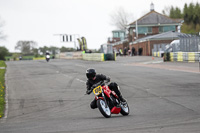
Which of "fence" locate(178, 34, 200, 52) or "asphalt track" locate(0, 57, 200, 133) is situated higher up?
"fence" locate(178, 34, 200, 52)

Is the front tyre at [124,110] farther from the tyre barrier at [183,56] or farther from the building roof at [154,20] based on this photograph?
the building roof at [154,20]

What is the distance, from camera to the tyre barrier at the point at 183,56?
3253 cm

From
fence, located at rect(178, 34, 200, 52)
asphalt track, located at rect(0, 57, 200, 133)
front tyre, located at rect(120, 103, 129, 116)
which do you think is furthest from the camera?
fence, located at rect(178, 34, 200, 52)

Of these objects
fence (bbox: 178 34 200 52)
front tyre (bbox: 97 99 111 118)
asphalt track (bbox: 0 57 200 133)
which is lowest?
asphalt track (bbox: 0 57 200 133)

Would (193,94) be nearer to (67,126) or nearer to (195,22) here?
(67,126)

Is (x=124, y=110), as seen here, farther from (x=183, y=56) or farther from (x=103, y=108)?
(x=183, y=56)

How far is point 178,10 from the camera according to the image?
99.8 metres

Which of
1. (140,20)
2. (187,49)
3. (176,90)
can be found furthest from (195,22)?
(176,90)

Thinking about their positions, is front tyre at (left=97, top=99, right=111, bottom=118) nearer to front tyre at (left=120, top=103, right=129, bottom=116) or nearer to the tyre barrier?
front tyre at (left=120, top=103, right=129, bottom=116)

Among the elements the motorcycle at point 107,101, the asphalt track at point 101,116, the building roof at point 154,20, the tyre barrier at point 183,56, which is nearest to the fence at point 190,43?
the tyre barrier at point 183,56

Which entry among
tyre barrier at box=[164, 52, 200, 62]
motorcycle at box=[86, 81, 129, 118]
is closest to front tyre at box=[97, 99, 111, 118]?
motorcycle at box=[86, 81, 129, 118]

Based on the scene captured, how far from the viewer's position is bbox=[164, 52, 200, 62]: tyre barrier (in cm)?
3253

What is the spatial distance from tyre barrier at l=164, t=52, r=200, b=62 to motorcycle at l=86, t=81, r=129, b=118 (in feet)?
80.9

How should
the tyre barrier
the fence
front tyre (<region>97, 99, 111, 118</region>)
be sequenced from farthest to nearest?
the fence
the tyre barrier
front tyre (<region>97, 99, 111, 118</region>)
